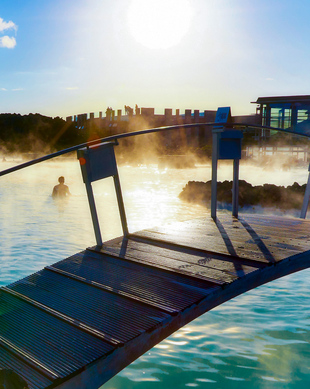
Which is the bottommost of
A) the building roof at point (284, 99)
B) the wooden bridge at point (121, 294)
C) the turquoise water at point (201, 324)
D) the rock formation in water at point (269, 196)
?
the turquoise water at point (201, 324)

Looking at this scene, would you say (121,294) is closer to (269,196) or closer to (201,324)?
(201,324)

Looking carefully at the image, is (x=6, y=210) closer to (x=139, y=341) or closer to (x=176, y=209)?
(x=176, y=209)

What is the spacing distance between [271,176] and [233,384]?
23681 millimetres

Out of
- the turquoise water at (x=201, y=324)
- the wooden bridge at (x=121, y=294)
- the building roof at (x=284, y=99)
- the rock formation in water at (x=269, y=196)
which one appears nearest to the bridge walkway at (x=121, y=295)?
the wooden bridge at (x=121, y=294)

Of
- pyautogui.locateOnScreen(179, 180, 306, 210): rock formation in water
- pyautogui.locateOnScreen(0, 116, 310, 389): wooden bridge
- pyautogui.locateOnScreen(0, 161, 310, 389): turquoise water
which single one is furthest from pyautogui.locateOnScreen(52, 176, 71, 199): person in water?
pyautogui.locateOnScreen(0, 116, 310, 389): wooden bridge

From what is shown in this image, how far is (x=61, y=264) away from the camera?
3395 millimetres

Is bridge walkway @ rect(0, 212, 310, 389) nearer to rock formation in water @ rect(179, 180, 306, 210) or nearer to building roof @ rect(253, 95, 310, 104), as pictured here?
rock formation in water @ rect(179, 180, 306, 210)

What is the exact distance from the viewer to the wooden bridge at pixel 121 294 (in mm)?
2074

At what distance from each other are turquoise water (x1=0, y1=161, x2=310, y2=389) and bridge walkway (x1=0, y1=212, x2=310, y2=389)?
4.80 ft

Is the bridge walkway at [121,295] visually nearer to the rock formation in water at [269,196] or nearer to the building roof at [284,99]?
the rock formation in water at [269,196]

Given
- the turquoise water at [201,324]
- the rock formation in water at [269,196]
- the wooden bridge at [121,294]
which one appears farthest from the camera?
the rock formation in water at [269,196]

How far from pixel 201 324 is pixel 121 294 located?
3406 mm

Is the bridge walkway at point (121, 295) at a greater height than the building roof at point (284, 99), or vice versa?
the building roof at point (284, 99)

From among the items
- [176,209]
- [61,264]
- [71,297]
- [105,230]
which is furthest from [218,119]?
[176,209]
